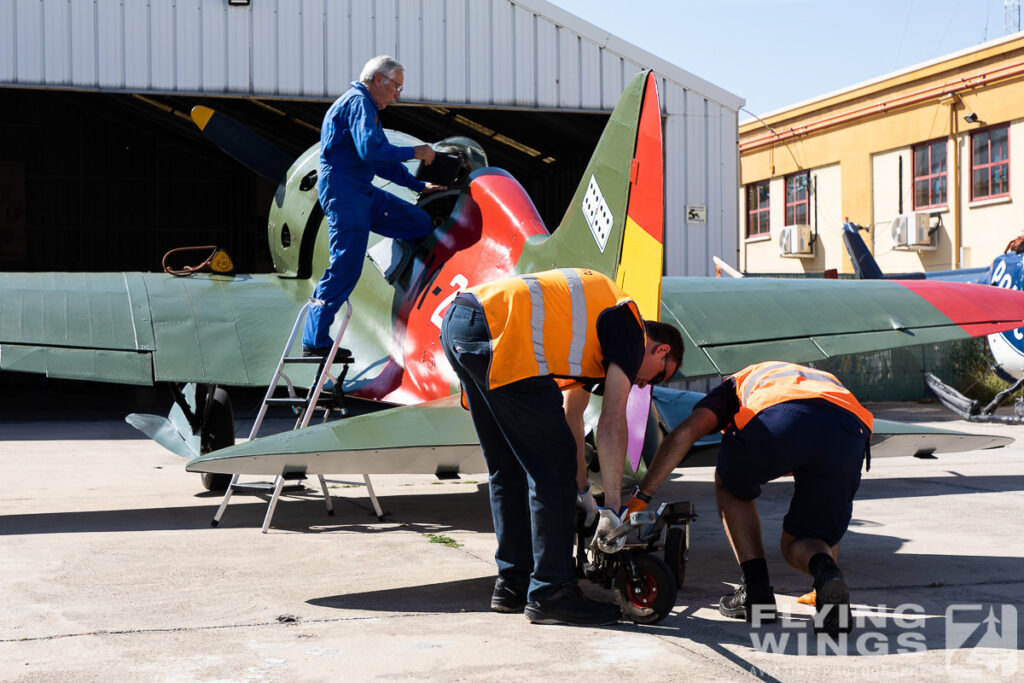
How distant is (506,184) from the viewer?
7363 mm

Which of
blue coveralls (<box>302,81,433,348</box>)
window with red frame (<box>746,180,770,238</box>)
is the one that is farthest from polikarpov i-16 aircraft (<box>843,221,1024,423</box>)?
window with red frame (<box>746,180,770,238</box>)

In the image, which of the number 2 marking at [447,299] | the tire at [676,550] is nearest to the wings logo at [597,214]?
the tire at [676,550]

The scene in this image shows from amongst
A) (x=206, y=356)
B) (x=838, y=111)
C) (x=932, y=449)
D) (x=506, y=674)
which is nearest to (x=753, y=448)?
(x=506, y=674)

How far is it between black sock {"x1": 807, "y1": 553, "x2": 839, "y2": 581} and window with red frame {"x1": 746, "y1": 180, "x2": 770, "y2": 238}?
3150 cm

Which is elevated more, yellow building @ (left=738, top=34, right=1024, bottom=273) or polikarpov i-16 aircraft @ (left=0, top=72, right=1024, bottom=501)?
yellow building @ (left=738, top=34, right=1024, bottom=273)

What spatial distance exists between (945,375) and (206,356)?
1590cm

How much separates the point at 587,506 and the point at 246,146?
8.21 metres

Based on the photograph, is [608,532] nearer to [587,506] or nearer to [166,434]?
[587,506]

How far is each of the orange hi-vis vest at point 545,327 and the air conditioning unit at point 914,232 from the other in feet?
78.9

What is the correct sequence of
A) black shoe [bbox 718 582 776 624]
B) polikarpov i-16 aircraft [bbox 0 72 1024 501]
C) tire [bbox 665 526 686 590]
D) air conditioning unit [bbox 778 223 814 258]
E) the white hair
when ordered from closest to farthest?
1. black shoe [bbox 718 582 776 624]
2. tire [bbox 665 526 686 590]
3. polikarpov i-16 aircraft [bbox 0 72 1024 501]
4. the white hair
5. air conditioning unit [bbox 778 223 814 258]

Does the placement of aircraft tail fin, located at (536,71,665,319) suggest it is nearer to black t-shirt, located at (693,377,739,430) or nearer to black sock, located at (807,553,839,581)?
black t-shirt, located at (693,377,739,430)

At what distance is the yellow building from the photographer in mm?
24766

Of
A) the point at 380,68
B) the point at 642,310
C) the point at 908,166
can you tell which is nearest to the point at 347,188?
the point at 380,68

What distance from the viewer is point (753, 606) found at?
4.44 m
